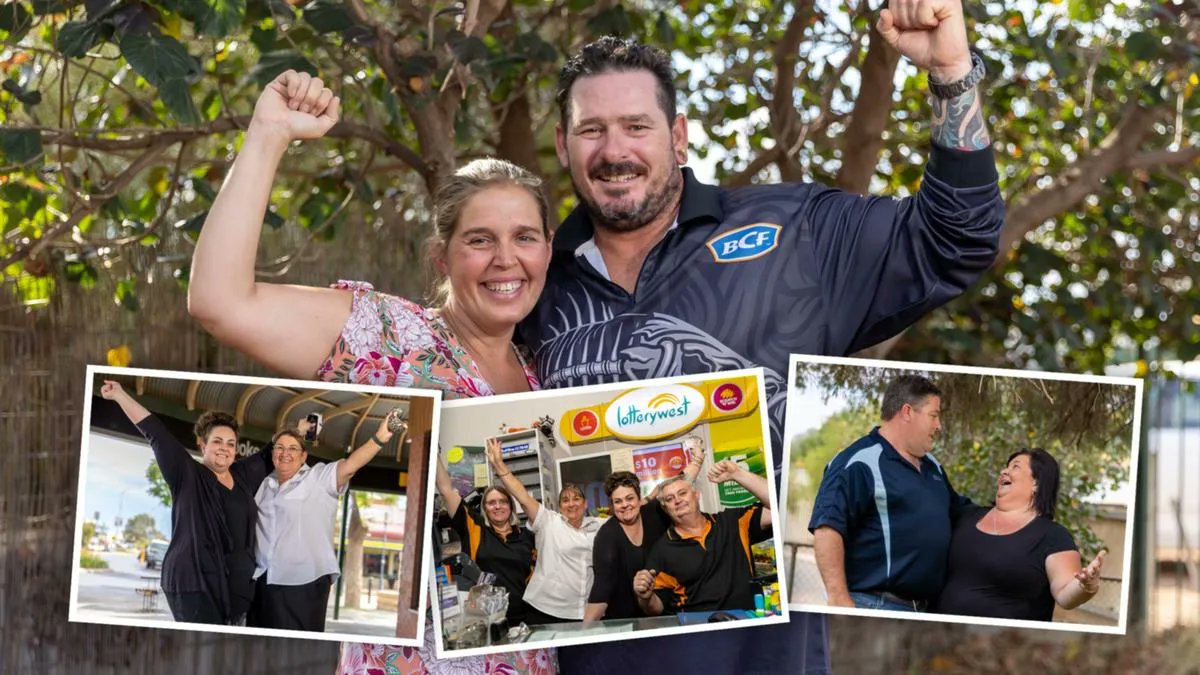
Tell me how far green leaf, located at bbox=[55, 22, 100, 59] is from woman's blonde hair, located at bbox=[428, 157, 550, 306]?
1310 millimetres

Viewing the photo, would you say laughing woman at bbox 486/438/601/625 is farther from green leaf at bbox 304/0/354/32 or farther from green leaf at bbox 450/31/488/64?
green leaf at bbox 304/0/354/32

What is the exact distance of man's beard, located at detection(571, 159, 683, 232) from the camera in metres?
2.49

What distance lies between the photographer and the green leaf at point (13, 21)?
3518 millimetres

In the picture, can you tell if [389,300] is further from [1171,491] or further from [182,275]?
[1171,491]

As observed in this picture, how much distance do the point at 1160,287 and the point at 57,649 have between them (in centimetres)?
510

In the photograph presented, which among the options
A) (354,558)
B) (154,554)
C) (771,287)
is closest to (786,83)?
(771,287)

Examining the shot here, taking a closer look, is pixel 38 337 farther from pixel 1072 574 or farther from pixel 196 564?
pixel 1072 574

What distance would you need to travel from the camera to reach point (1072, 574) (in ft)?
7.25

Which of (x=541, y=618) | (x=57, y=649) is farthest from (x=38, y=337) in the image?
(x=541, y=618)

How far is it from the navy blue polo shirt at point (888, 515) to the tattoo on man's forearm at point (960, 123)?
52cm

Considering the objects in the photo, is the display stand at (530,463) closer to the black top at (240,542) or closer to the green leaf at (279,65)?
the black top at (240,542)

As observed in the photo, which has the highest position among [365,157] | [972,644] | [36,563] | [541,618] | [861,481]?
[365,157]

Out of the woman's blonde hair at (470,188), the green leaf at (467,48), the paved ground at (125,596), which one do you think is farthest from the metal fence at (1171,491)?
the paved ground at (125,596)

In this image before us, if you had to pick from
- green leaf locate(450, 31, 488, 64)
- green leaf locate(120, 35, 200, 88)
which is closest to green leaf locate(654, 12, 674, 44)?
green leaf locate(450, 31, 488, 64)
